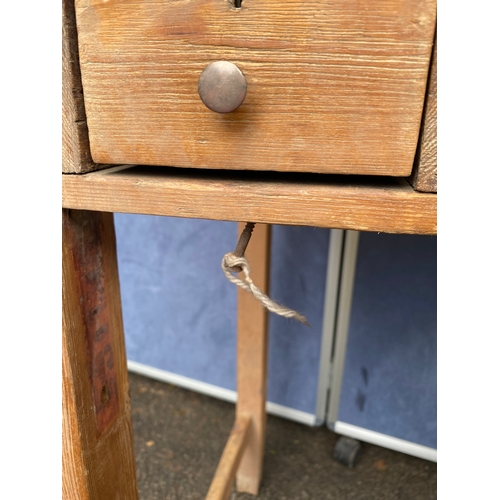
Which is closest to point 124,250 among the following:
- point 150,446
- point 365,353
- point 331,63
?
point 150,446

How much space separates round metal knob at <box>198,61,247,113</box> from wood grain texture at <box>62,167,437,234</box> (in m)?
0.06

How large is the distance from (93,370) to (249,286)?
0.20m

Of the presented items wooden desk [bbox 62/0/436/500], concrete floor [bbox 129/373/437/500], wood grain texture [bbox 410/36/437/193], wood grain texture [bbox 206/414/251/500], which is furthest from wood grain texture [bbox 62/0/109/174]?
concrete floor [bbox 129/373/437/500]

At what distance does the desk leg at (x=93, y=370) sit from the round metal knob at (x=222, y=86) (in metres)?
0.17

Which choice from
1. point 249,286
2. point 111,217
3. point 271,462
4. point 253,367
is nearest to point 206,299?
point 253,367

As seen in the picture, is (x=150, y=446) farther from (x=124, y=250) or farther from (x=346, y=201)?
(x=346, y=201)

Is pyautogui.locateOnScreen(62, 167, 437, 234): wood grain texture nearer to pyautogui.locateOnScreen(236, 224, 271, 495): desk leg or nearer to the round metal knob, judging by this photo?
the round metal knob

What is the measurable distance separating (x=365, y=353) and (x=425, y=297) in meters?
0.20

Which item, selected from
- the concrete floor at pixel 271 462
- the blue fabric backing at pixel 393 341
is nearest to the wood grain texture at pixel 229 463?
the concrete floor at pixel 271 462

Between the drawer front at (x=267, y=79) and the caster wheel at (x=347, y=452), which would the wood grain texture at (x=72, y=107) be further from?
the caster wheel at (x=347, y=452)

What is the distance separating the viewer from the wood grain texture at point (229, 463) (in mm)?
745

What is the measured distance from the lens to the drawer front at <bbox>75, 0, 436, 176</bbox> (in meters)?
0.29

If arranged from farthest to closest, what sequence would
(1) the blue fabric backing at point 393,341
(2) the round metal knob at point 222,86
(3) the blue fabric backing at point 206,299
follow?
(3) the blue fabric backing at point 206,299
(1) the blue fabric backing at point 393,341
(2) the round metal knob at point 222,86
